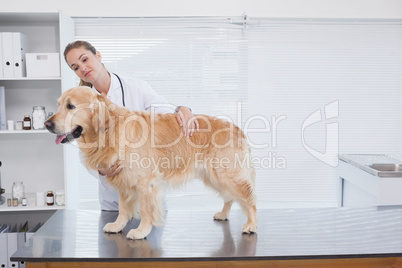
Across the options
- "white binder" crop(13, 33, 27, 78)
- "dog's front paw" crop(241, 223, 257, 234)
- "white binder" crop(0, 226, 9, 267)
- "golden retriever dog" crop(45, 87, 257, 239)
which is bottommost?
"white binder" crop(0, 226, 9, 267)

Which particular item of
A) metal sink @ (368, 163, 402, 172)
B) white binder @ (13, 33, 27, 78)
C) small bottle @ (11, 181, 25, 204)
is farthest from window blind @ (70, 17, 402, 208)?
small bottle @ (11, 181, 25, 204)

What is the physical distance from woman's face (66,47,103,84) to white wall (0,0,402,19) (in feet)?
5.41

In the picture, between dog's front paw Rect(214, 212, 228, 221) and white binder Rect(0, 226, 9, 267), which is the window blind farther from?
dog's front paw Rect(214, 212, 228, 221)

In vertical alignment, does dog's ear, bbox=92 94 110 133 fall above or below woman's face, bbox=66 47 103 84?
below

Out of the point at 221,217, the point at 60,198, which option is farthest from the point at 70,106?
the point at 60,198

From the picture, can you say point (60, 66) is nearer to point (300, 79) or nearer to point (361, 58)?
point (300, 79)

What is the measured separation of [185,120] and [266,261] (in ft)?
2.17

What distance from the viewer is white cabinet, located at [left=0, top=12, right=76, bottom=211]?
3344 mm

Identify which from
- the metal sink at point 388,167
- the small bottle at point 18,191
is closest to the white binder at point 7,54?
the small bottle at point 18,191

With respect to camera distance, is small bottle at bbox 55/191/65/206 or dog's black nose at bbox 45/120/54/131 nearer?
dog's black nose at bbox 45/120/54/131

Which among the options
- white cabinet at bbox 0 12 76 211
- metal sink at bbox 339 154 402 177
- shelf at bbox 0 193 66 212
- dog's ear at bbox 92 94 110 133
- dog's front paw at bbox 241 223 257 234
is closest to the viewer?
dog's ear at bbox 92 94 110 133

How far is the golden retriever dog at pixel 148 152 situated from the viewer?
154 cm

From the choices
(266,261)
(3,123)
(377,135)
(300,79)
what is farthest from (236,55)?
(266,261)

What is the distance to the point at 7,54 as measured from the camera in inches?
117
